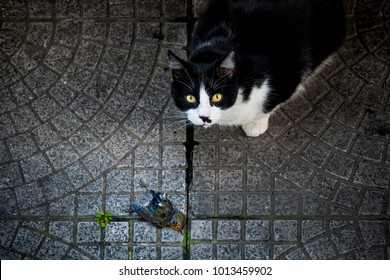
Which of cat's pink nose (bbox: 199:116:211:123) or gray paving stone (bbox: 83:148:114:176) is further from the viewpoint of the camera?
gray paving stone (bbox: 83:148:114:176)

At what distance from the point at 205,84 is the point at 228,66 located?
11 centimetres

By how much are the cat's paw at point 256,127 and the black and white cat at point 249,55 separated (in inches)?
4.4

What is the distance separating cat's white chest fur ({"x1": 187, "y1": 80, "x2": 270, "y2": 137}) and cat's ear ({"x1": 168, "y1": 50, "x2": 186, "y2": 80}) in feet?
0.35

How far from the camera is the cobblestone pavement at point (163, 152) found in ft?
8.20

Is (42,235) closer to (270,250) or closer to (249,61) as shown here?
(270,250)

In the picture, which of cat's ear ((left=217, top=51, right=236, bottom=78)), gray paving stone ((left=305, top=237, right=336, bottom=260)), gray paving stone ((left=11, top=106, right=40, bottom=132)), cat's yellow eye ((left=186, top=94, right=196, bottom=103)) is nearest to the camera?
cat's ear ((left=217, top=51, right=236, bottom=78))

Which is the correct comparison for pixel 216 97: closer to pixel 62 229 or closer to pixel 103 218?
pixel 103 218

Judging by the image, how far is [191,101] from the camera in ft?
6.56

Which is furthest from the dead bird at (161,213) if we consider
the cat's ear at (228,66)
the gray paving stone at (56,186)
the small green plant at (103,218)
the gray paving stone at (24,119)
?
the cat's ear at (228,66)

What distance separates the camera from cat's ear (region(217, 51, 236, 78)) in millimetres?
1881

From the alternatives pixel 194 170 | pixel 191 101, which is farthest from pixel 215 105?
pixel 194 170

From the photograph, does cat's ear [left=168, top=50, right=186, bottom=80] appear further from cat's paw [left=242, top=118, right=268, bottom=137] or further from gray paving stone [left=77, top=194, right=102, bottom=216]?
gray paving stone [left=77, top=194, right=102, bottom=216]

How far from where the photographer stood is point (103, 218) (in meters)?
2.55

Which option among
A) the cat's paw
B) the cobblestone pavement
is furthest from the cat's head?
the cobblestone pavement
